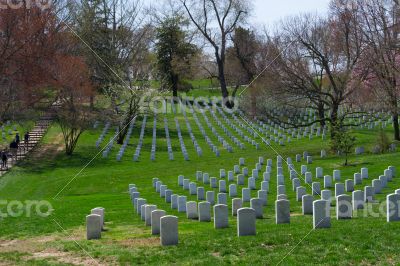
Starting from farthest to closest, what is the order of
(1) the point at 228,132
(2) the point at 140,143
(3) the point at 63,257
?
(1) the point at 228,132
(2) the point at 140,143
(3) the point at 63,257

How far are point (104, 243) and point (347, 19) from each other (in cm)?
2435

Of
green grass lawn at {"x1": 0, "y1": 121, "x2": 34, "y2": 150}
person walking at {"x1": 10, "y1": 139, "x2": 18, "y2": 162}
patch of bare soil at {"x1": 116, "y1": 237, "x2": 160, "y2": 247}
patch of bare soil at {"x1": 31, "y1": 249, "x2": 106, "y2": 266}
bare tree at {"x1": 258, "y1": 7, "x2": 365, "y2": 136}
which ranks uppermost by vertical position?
bare tree at {"x1": 258, "y1": 7, "x2": 365, "y2": 136}

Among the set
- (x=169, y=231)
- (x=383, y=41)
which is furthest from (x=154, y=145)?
(x=169, y=231)

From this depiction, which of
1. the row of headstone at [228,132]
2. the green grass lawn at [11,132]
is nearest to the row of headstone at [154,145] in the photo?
the row of headstone at [228,132]

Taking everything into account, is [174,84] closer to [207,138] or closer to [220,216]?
[207,138]

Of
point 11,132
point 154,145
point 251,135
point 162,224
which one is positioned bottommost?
point 162,224

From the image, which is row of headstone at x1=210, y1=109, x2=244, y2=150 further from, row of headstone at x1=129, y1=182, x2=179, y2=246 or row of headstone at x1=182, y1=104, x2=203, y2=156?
row of headstone at x1=129, y1=182, x2=179, y2=246

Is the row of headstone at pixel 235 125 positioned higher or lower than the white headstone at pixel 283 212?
higher

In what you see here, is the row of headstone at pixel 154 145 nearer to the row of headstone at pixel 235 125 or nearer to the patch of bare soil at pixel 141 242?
the row of headstone at pixel 235 125

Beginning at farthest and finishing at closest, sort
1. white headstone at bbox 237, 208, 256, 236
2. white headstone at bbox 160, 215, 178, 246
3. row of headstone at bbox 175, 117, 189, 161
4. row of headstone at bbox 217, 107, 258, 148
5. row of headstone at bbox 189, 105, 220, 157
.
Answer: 1. row of headstone at bbox 217, 107, 258, 148
2. row of headstone at bbox 189, 105, 220, 157
3. row of headstone at bbox 175, 117, 189, 161
4. white headstone at bbox 237, 208, 256, 236
5. white headstone at bbox 160, 215, 178, 246

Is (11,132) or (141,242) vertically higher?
(11,132)

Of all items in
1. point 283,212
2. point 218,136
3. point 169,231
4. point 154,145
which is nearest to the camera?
point 169,231

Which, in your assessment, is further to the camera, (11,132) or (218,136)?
(11,132)

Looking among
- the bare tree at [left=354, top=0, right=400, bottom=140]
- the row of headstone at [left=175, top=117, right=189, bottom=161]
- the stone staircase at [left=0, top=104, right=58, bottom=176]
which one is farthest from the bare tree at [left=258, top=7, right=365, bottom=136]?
the stone staircase at [left=0, top=104, right=58, bottom=176]
